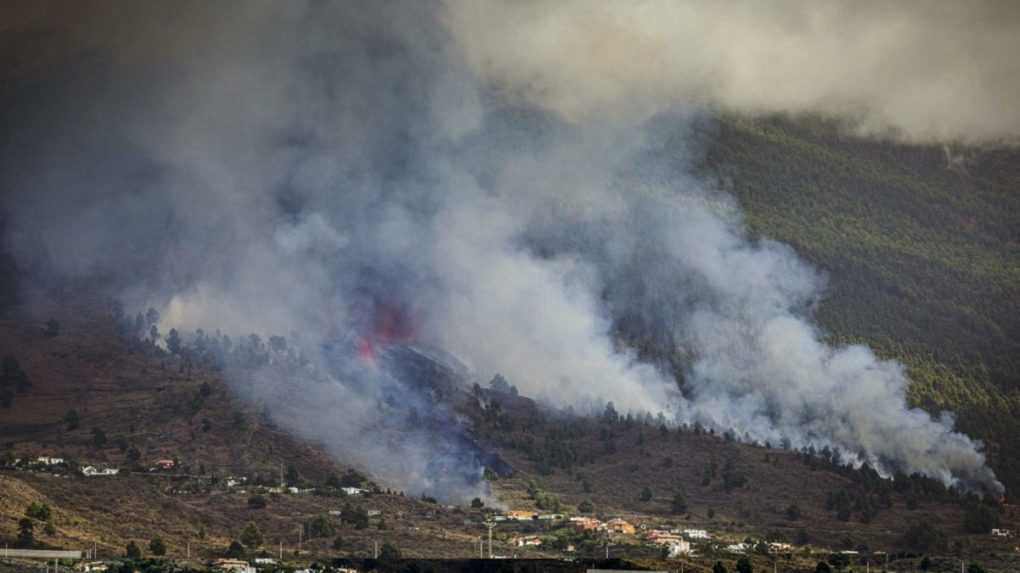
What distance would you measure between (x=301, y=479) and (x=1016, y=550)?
63514 mm

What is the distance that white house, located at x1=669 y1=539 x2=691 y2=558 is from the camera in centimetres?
17623

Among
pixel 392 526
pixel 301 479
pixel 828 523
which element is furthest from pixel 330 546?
pixel 828 523

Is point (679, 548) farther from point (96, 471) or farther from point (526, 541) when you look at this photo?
point (96, 471)

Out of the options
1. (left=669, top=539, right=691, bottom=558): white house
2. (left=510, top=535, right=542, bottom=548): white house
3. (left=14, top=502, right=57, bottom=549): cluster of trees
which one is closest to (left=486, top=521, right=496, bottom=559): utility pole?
(left=510, top=535, right=542, bottom=548): white house

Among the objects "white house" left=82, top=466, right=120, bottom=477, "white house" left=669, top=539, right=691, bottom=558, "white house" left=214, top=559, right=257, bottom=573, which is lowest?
"white house" left=214, top=559, right=257, bottom=573

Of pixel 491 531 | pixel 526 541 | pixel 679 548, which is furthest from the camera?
pixel 491 531

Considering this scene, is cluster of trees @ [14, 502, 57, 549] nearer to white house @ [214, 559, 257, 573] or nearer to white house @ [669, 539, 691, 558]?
white house @ [214, 559, 257, 573]

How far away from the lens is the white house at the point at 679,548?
17623 cm

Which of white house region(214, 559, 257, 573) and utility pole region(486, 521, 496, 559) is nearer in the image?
white house region(214, 559, 257, 573)

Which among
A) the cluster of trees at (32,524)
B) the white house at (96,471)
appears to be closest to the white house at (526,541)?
the white house at (96,471)

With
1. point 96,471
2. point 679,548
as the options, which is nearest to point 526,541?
point 679,548

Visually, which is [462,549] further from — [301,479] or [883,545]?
[883,545]

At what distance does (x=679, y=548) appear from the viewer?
17925cm

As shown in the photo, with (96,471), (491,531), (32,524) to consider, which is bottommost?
(32,524)
